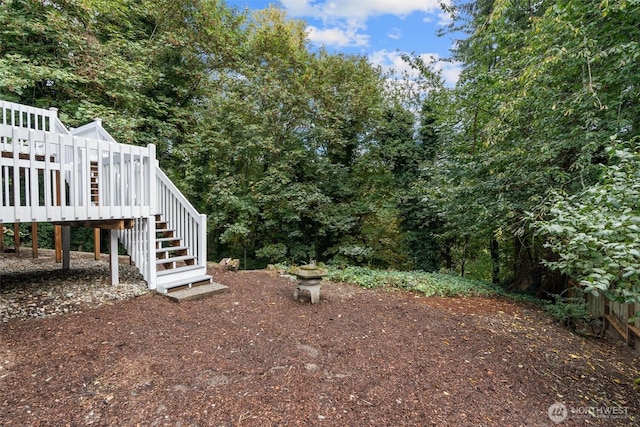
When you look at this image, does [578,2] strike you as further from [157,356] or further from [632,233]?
[157,356]

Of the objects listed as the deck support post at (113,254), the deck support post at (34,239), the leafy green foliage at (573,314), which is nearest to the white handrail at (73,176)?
the deck support post at (113,254)

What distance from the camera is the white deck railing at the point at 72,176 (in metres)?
3.18

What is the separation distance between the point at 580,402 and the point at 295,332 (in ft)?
8.01

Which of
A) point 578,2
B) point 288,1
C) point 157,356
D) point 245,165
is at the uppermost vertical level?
point 288,1

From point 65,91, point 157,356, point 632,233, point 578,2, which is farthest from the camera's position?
point 65,91

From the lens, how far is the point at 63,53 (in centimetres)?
712

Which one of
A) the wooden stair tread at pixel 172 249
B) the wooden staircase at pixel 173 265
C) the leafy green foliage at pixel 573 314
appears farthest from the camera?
the wooden stair tread at pixel 172 249

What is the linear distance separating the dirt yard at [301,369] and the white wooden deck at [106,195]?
2.95 feet

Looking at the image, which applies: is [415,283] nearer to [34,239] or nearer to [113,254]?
[113,254]

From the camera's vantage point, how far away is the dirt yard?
2.01m

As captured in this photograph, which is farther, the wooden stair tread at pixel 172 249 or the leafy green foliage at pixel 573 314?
the wooden stair tread at pixel 172 249

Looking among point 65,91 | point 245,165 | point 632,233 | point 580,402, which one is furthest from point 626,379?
point 65,91

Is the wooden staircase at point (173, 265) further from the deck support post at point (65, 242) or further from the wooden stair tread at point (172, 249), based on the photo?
the deck support post at point (65, 242)

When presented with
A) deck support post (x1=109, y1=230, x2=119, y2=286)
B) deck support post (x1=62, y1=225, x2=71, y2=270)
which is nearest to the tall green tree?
deck support post (x1=109, y1=230, x2=119, y2=286)
